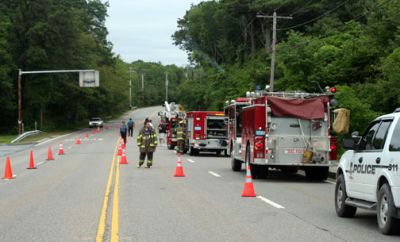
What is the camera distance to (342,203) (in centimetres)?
1167

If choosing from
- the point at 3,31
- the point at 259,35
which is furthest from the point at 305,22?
the point at 3,31

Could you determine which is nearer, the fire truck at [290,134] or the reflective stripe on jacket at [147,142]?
the fire truck at [290,134]

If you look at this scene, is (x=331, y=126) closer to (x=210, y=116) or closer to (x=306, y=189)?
(x=306, y=189)

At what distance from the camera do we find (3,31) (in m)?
69.9

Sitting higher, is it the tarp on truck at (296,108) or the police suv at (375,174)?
the tarp on truck at (296,108)

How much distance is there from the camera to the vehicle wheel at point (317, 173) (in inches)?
792

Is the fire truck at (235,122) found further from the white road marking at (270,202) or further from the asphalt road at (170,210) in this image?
the white road marking at (270,202)

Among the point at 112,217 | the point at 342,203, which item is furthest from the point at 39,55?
the point at 342,203

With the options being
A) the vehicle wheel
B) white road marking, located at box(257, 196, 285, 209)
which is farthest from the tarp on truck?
white road marking, located at box(257, 196, 285, 209)

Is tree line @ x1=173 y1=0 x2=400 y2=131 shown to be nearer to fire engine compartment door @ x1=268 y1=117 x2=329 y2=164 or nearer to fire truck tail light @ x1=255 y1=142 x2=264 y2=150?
fire engine compartment door @ x1=268 y1=117 x2=329 y2=164

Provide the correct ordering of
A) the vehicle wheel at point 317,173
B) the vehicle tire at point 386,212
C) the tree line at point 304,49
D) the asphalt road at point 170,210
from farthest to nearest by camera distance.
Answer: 1. the tree line at point 304,49
2. the vehicle wheel at point 317,173
3. the asphalt road at point 170,210
4. the vehicle tire at point 386,212

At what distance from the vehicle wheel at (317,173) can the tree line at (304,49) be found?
764cm

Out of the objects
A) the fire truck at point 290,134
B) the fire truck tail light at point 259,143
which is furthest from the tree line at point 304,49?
Result: the fire truck tail light at point 259,143

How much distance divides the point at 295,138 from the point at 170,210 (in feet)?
26.1
